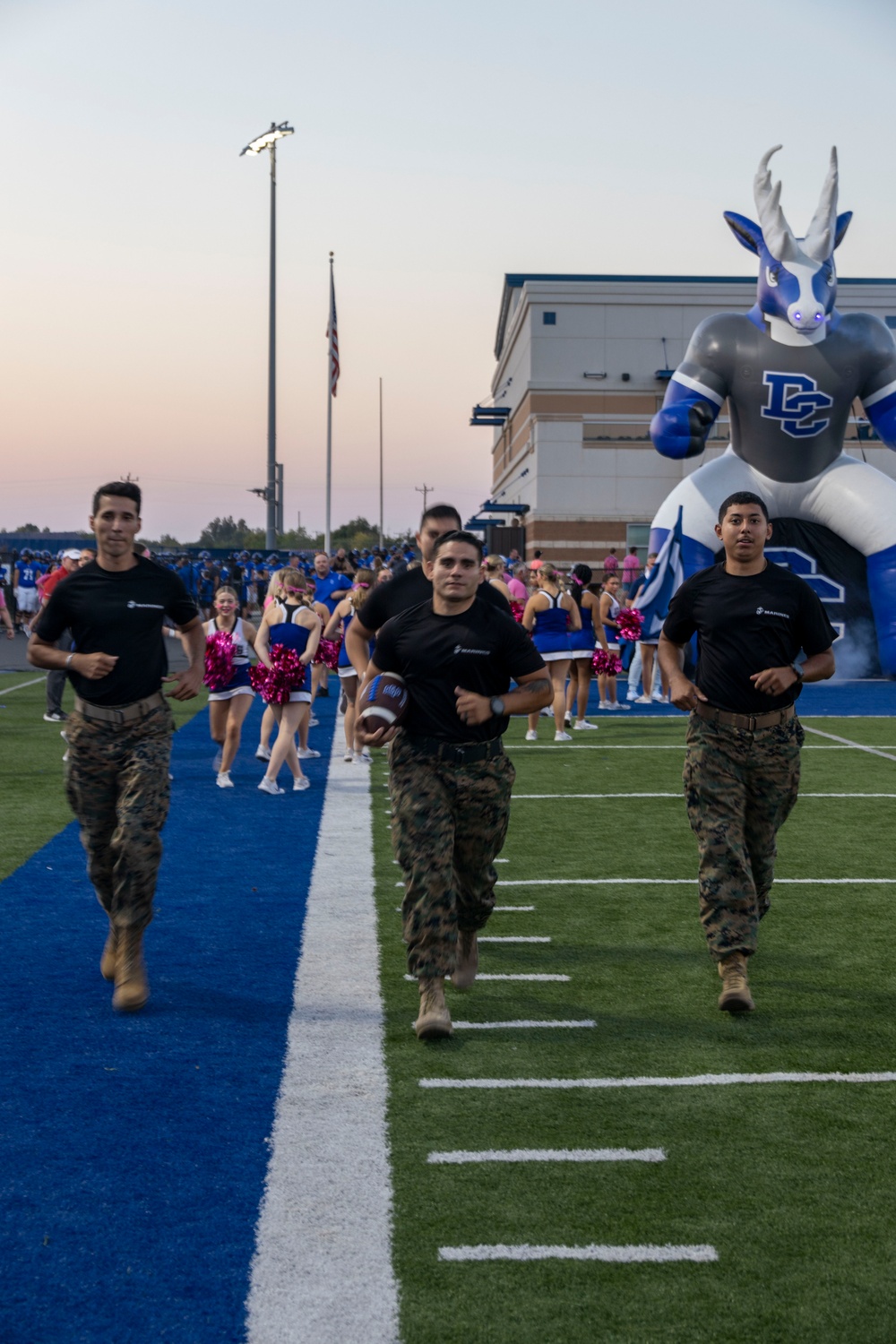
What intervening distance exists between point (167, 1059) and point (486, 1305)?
2.01 meters

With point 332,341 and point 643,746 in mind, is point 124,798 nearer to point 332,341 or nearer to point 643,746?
point 643,746

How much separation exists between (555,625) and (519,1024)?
9.12 metres

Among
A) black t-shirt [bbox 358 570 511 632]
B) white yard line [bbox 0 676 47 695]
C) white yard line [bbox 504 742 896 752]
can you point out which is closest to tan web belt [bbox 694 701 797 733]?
black t-shirt [bbox 358 570 511 632]

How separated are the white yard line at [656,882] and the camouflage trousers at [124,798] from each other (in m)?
2.71

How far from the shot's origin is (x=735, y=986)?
535 cm

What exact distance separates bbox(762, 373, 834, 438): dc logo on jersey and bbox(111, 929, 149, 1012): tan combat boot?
13931 millimetres

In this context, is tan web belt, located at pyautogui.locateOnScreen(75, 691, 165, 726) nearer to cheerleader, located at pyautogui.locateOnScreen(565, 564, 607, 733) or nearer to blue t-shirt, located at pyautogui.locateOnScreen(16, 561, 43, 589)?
cheerleader, located at pyautogui.locateOnScreen(565, 564, 607, 733)

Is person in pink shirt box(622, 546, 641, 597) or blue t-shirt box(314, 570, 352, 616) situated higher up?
person in pink shirt box(622, 546, 641, 597)

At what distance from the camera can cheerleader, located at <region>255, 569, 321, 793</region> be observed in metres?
11.0

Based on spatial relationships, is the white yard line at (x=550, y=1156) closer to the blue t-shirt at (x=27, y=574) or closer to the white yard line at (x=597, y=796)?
the white yard line at (x=597, y=796)

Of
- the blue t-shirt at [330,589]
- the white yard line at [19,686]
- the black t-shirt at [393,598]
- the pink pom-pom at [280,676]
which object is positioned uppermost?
the blue t-shirt at [330,589]

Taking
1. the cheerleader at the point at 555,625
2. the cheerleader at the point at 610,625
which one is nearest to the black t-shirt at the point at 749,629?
the cheerleader at the point at 555,625

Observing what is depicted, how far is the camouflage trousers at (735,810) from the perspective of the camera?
5.35 m

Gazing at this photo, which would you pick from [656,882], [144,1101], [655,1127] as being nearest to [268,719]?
[656,882]
